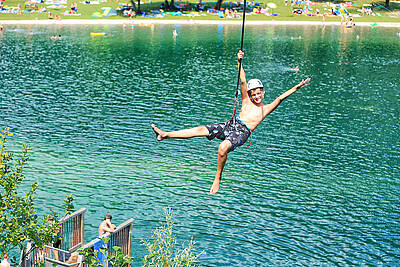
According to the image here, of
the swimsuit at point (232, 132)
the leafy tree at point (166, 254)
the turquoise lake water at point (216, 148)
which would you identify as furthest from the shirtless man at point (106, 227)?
the swimsuit at point (232, 132)

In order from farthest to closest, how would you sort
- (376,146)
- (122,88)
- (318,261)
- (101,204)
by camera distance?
(122,88)
(376,146)
(101,204)
(318,261)

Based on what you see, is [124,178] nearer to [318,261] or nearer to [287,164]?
[287,164]

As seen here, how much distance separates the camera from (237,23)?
11431 cm

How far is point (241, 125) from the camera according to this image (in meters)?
14.6

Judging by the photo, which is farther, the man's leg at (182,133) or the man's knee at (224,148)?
the man's knee at (224,148)

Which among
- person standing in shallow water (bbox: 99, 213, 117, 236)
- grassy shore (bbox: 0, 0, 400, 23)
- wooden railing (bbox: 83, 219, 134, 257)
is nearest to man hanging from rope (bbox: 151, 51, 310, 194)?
wooden railing (bbox: 83, 219, 134, 257)

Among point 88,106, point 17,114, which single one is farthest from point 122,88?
point 17,114

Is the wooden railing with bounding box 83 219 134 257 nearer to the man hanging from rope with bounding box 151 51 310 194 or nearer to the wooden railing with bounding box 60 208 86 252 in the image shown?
the wooden railing with bounding box 60 208 86 252

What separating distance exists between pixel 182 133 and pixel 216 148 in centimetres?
2431

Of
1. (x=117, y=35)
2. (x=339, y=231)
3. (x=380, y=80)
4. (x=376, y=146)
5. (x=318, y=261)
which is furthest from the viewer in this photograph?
(x=117, y=35)

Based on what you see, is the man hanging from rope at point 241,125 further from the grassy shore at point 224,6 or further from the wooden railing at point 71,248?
the grassy shore at point 224,6

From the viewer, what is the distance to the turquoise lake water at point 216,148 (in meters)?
25.9

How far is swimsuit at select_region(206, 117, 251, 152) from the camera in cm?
1403

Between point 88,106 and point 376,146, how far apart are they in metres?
25.2
